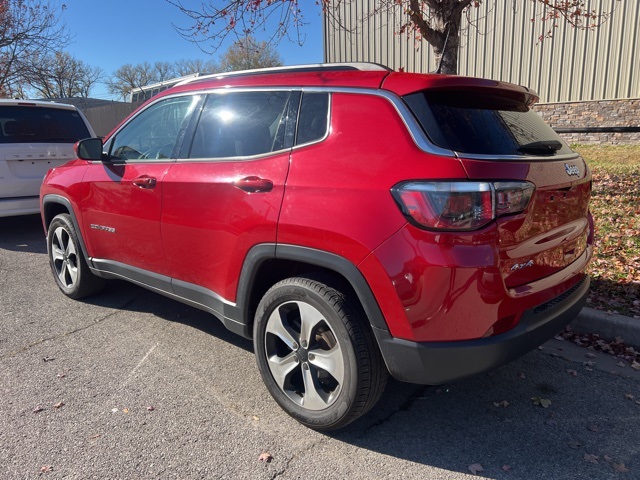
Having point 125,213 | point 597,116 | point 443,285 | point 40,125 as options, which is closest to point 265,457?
point 443,285

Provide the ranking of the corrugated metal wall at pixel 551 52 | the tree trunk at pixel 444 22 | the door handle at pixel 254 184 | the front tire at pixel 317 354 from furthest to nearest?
the corrugated metal wall at pixel 551 52 → the tree trunk at pixel 444 22 → the door handle at pixel 254 184 → the front tire at pixel 317 354

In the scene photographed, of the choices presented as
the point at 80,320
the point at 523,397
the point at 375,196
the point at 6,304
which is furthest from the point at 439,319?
the point at 6,304

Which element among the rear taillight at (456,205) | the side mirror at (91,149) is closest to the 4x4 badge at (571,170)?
the rear taillight at (456,205)

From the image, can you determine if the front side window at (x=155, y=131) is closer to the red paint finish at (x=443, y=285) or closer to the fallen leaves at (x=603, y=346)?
the red paint finish at (x=443, y=285)

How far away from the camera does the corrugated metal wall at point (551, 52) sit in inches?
603

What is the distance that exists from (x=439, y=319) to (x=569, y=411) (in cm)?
132

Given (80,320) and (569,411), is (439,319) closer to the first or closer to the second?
(569,411)

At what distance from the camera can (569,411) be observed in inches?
114

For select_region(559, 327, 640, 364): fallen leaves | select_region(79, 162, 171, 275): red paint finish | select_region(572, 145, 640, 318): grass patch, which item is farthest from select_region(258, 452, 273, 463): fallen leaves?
select_region(572, 145, 640, 318): grass patch

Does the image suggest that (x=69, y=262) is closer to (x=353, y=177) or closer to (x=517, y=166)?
(x=353, y=177)

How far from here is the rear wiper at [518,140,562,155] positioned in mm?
2494

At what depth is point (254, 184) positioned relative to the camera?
2.79 metres

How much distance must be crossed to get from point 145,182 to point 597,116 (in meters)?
16.7

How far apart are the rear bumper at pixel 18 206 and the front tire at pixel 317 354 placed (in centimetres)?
557
